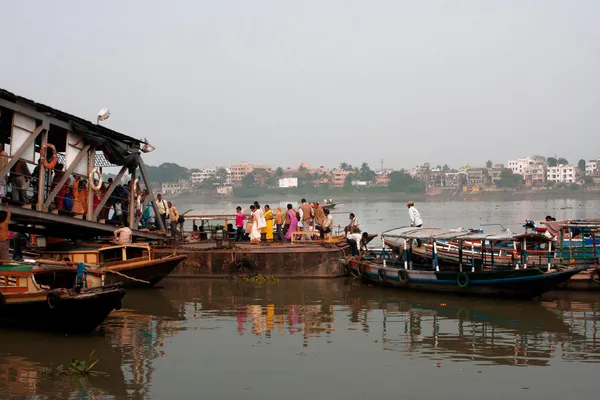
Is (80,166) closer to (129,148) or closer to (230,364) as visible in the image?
(129,148)

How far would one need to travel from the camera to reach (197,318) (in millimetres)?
14859

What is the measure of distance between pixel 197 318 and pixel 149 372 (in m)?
4.22

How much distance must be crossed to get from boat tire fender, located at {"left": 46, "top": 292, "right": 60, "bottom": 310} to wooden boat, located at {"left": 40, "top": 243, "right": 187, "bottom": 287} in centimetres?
423

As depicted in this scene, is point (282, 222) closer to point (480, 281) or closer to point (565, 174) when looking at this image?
point (480, 281)

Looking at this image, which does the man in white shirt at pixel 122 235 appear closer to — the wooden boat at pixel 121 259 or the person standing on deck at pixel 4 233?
the wooden boat at pixel 121 259

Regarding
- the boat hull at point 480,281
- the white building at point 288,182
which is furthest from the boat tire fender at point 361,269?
the white building at point 288,182

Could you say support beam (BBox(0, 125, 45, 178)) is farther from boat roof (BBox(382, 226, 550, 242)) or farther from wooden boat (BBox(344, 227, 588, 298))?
wooden boat (BBox(344, 227, 588, 298))

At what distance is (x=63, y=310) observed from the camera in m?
12.0

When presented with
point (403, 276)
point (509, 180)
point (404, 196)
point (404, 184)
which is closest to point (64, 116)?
point (403, 276)

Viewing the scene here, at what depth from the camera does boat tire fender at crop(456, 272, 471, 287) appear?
16.2 meters

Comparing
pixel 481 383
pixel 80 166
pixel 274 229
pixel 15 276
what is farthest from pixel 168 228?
pixel 481 383

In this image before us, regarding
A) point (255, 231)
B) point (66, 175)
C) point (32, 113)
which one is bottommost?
point (255, 231)

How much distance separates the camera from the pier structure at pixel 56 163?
14.9 metres

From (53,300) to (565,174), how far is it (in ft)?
522
